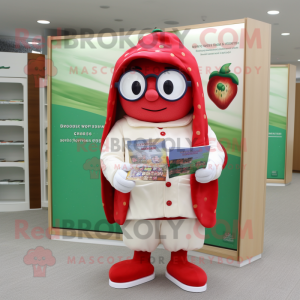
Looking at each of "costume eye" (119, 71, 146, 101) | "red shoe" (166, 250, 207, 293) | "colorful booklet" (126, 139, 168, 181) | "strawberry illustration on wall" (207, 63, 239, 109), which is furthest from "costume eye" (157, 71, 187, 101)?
"red shoe" (166, 250, 207, 293)

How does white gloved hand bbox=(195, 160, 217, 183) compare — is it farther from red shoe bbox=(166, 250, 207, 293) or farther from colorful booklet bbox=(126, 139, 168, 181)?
red shoe bbox=(166, 250, 207, 293)

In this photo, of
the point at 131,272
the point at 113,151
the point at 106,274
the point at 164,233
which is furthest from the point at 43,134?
the point at 164,233

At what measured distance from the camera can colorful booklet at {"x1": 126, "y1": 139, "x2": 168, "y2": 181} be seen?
6.17ft

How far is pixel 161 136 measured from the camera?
2.14 metres

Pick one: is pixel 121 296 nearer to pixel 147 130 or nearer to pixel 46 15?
pixel 147 130

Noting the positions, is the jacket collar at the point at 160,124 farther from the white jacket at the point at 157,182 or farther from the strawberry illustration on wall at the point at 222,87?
the strawberry illustration on wall at the point at 222,87

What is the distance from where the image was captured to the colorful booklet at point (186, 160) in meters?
1.83

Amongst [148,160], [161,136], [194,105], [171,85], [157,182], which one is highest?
[171,85]

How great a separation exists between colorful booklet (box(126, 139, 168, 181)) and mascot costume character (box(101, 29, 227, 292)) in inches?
3.4

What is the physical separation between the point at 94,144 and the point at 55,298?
142 cm

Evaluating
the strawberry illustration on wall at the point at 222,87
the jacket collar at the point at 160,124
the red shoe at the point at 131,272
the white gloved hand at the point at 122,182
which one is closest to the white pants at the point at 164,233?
the red shoe at the point at 131,272

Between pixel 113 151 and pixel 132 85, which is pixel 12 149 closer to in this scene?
pixel 113 151

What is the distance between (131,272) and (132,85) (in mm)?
1254

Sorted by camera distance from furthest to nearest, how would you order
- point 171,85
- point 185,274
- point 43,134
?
point 43,134, point 185,274, point 171,85
